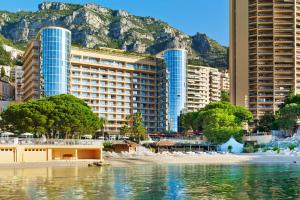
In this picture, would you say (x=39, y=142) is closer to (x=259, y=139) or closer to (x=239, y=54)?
(x=259, y=139)

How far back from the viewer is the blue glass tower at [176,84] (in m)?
166

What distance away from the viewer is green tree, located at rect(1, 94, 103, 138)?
88562 millimetres

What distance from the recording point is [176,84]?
167500 mm

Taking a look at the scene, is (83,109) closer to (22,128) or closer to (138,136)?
(22,128)

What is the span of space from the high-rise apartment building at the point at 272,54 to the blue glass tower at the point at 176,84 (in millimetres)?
23199

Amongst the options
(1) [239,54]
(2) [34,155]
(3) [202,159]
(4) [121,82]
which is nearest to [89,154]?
(2) [34,155]

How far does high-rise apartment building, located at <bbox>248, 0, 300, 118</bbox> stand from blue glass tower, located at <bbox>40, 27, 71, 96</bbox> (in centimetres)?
6195

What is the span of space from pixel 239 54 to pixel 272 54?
10983 millimetres

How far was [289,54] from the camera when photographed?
162000 millimetres


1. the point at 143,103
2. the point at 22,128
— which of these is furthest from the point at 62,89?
the point at 22,128

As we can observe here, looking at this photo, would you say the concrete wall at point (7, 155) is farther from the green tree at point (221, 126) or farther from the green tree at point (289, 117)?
the green tree at point (289, 117)

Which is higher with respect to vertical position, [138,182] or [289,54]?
[289,54]

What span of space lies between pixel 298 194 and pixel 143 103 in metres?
137

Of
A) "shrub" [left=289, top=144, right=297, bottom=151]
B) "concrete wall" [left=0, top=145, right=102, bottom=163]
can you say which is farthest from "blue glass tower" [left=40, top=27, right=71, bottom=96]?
"shrub" [left=289, top=144, right=297, bottom=151]
